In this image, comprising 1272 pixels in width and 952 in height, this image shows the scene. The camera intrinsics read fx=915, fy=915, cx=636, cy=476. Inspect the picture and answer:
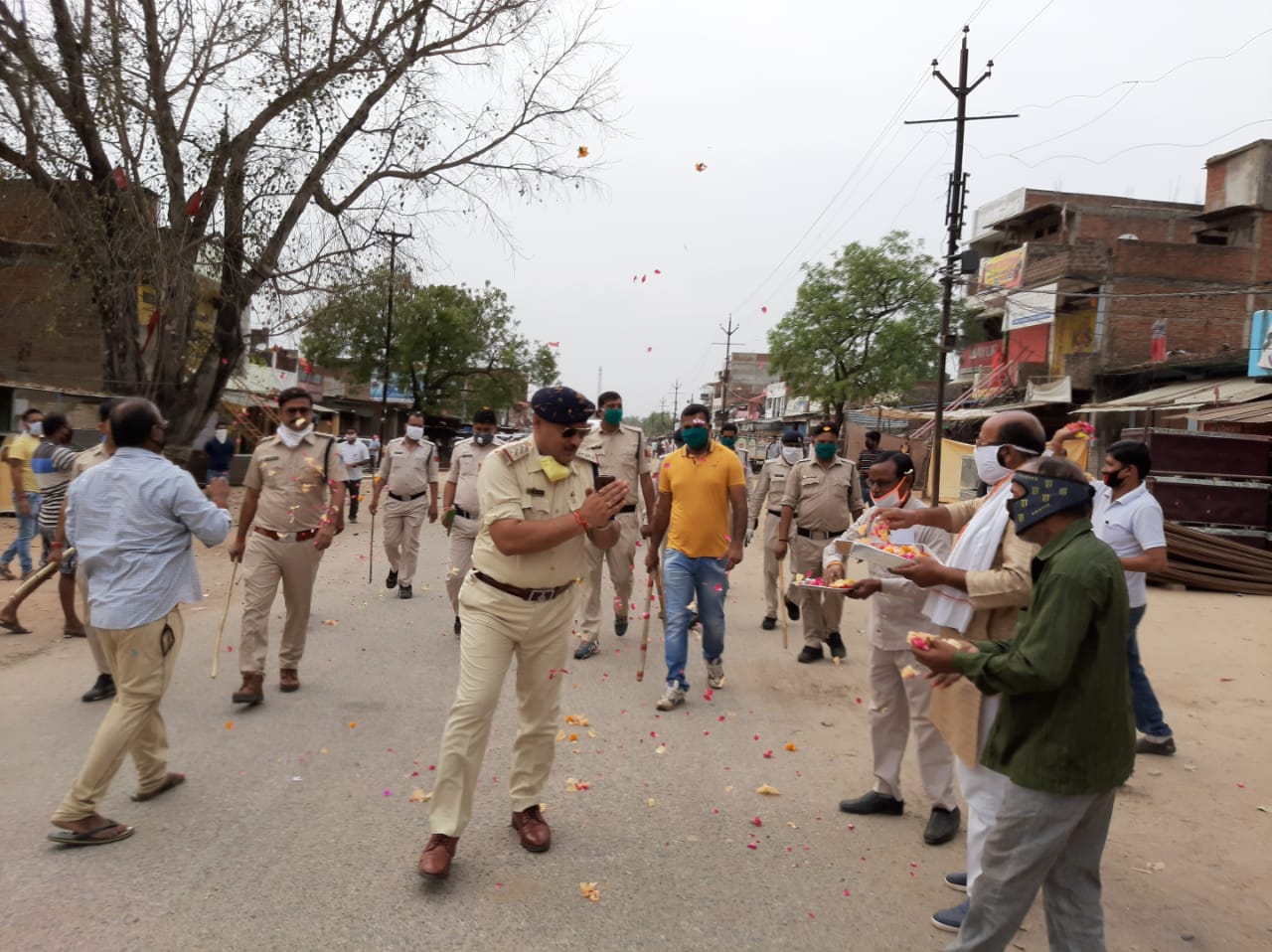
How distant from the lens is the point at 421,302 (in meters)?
49.0

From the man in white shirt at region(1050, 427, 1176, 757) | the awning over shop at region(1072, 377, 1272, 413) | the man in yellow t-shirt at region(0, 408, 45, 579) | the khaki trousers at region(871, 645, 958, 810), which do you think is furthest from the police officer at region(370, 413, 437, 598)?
the awning over shop at region(1072, 377, 1272, 413)

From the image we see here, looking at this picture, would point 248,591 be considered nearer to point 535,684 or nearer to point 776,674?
point 535,684

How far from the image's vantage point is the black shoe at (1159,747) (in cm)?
552

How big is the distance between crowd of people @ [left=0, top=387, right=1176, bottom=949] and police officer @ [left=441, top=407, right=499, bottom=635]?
0.42 ft

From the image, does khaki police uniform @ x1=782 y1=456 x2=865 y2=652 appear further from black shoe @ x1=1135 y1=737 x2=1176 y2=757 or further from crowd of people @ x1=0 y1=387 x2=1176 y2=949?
black shoe @ x1=1135 y1=737 x2=1176 y2=757

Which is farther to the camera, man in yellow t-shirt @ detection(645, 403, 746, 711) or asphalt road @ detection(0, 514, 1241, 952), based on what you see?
man in yellow t-shirt @ detection(645, 403, 746, 711)

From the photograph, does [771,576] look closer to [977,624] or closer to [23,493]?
[977,624]

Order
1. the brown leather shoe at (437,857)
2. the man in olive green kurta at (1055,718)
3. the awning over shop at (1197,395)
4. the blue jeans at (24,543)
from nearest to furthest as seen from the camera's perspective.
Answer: the man in olive green kurta at (1055,718)
the brown leather shoe at (437,857)
the blue jeans at (24,543)
the awning over shop at (1197,395)

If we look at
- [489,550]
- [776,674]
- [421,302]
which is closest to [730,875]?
[489,550]

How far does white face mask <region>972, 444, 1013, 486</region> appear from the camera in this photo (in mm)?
3865

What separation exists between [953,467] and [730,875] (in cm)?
2125

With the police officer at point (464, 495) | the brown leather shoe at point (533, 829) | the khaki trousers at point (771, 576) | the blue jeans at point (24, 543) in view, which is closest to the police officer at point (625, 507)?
the police officer at point (464, 495)

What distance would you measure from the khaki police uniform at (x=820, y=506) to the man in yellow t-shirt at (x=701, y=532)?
1.49m

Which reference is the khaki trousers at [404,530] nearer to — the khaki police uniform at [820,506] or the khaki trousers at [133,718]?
the khaki police uniform at [820,506]
